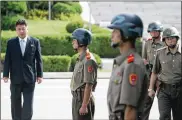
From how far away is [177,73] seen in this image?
7547 mm

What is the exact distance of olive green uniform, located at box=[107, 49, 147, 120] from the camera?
4520 mm

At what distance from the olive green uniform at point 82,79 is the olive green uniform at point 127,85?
1.83 metres

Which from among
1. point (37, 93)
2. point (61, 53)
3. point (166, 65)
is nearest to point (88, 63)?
point (166, 65)

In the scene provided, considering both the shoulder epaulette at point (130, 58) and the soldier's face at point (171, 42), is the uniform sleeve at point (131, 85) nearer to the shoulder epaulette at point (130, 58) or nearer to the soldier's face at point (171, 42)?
the shoulder epaulette at point (130, 58)

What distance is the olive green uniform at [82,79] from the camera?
257 inches

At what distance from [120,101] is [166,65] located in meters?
3.16

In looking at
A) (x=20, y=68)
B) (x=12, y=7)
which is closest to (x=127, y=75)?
(x=20, y=68)

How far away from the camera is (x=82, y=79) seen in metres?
6.59

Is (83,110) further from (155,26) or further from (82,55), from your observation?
(155,26)

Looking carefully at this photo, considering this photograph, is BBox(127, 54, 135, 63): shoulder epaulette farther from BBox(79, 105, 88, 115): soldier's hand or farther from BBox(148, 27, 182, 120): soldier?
BBox(148, 27, 182, 120): soldier

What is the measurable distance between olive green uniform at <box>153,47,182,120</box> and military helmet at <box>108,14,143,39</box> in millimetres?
2974

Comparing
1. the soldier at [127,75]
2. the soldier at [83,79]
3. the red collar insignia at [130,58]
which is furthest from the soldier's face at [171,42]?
the red collar insignia at [130,58]

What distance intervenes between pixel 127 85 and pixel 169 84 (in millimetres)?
3127

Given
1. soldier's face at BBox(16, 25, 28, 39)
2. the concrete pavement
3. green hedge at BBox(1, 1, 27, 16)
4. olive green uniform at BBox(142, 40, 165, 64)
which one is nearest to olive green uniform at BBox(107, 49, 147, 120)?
soldier's face at BBox(16, 25, 28, 39)
